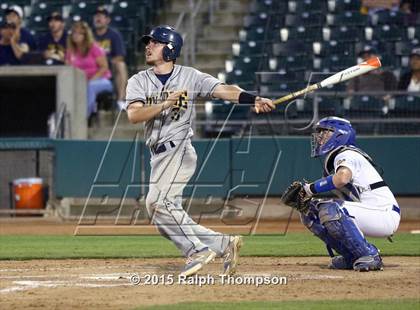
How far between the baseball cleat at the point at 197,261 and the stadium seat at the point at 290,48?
10115 millimetres

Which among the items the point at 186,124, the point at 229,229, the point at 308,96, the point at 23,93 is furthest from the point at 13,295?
the point at 23,93

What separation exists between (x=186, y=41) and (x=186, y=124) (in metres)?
10.4

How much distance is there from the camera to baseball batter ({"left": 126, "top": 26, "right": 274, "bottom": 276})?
8266 mm

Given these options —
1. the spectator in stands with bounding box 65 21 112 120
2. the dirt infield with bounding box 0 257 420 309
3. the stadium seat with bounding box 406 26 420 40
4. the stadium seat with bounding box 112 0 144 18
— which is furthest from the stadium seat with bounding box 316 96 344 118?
the dirt infield with bounding box 0 257 420 309

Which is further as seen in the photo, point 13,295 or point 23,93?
point 23,93

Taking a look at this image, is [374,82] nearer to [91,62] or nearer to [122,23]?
[91,62]

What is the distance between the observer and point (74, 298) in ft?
24.1

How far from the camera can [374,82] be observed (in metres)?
16.3

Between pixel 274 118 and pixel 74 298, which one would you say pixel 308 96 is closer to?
pixel 274 118

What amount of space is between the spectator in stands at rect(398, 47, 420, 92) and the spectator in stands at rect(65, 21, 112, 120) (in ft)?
16.7

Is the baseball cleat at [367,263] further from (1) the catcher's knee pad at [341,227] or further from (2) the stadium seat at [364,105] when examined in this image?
(2) the stadium seat at [364,105]

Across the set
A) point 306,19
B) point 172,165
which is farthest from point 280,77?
point 172,165

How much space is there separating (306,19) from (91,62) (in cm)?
403

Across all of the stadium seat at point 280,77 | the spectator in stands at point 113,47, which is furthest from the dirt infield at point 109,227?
the spectator in stands at point 113,47
